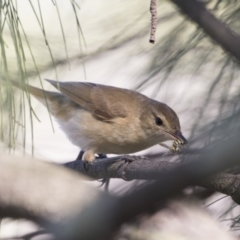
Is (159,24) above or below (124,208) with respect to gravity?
above

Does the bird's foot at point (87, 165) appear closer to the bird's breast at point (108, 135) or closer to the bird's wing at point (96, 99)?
the bird's breast at point (108, 135)

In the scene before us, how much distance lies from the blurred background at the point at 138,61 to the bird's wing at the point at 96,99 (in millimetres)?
173

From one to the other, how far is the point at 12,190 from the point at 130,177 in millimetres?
345

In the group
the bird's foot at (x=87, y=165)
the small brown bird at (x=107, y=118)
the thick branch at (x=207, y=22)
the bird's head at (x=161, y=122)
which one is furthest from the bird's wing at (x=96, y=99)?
the thick branch at (x=207, y=22)

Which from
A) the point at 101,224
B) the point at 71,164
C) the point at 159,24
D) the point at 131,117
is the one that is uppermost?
the point at 159,24

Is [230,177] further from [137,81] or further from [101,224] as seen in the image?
[137,81]

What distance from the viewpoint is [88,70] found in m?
2.08

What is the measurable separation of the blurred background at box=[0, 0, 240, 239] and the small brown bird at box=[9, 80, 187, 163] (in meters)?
0.13

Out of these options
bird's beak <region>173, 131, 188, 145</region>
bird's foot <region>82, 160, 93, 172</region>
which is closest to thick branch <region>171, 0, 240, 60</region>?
bird's beak <region>173, 131, 188, 145</region>

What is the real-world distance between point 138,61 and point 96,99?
658 mm

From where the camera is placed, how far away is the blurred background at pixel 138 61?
1741 mm

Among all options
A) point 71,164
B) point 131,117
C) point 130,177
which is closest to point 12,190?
point 130,177

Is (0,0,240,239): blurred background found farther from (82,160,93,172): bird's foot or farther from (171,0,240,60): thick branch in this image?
(171,0,240,60): thick branch

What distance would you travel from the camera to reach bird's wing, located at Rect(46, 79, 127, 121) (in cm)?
244
